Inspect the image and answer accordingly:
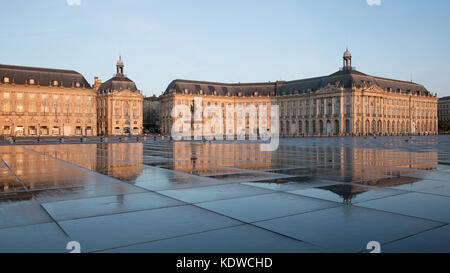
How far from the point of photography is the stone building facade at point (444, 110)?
18900 cm

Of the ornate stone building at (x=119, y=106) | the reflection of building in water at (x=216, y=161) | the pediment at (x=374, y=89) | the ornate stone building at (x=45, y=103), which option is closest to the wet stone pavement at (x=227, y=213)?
the reflection of building in water at (x=216, y=161)

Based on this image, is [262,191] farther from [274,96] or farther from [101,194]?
[274,96]

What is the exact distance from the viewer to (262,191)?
10.9 metres

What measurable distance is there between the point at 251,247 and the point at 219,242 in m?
0.54

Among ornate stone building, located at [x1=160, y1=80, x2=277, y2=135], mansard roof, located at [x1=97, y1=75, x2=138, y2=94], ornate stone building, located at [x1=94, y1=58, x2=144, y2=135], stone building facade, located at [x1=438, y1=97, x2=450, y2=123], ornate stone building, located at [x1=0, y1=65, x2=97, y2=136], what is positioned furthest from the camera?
stone building facade, located at [x1=438, y1=97, x2=450, y2=123]

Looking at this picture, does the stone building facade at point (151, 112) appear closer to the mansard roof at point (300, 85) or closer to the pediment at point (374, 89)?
the mansard roof at point (300, 85)

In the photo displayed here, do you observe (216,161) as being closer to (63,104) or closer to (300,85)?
(63,104)

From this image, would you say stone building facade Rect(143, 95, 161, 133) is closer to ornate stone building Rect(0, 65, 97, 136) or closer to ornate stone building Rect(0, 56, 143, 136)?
ornate stone building Rect(0, 56, 143, 136)

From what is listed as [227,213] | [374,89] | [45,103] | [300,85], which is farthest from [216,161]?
[300,85]

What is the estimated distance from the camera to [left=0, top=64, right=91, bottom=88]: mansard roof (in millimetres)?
103062

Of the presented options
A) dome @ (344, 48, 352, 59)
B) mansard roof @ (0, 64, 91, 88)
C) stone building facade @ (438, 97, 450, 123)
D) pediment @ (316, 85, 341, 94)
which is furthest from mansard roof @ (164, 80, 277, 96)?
stone building facade @ (438, 97, 450, 123)

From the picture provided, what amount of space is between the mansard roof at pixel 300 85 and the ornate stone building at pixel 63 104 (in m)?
17.8

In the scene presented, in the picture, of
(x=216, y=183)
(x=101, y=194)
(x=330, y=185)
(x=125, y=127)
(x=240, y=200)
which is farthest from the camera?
(x=125, y=127)
